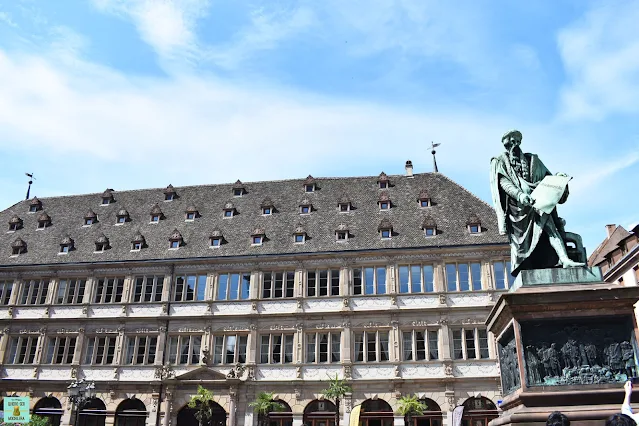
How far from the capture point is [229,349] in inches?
1252

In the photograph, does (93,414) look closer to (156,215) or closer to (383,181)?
(156,215)

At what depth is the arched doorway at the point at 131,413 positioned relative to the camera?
1236 inches

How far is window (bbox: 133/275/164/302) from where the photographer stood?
33.7 metres

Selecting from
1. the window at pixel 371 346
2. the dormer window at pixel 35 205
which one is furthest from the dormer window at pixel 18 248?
the window at pixel 371 346

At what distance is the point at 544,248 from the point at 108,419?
28926 millimetres

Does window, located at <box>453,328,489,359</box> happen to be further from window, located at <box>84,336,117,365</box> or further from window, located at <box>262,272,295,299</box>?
window, located at <box>84,336,117,365</box>

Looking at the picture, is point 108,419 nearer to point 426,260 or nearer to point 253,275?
point 253,275

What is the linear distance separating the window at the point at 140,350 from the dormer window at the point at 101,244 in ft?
20.7

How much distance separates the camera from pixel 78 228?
3919cm

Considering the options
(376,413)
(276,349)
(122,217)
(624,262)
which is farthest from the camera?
(122,217)

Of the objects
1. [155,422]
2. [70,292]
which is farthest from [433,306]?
[70,292]

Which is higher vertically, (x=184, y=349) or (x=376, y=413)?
(x=184, y=349)

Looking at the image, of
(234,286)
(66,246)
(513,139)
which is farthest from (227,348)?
(513,139)

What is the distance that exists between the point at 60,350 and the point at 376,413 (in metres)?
18.4
